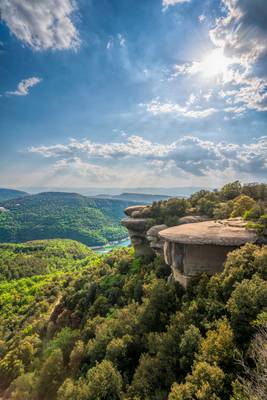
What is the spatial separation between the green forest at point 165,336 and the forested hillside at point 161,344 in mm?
45

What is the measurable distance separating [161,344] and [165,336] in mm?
478

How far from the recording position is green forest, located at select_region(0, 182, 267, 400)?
8.84 m

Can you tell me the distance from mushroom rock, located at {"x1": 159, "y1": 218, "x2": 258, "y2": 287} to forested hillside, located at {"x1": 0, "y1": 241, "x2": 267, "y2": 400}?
40.9 inches

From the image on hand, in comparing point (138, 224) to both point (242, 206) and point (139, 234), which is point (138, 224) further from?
point (242, 206)

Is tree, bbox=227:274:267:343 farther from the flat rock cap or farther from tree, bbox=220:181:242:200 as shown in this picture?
tree, bbox=220:181:242:200

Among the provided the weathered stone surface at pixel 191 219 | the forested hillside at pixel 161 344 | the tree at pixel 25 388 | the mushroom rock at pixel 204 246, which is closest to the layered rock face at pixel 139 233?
the forested hillside at pixel 161 344

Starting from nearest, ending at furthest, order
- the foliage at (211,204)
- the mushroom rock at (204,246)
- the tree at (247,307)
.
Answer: the tree at (247,307)
the mushroom rock at (204,246)
the foliage at (211,204)

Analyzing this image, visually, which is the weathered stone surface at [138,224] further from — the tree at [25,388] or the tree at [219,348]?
the tree at [219,348]

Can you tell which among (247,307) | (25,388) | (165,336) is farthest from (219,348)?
(25,388)

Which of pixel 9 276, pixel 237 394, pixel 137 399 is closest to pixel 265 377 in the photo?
pixel 237 394

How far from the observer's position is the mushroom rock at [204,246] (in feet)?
52.2

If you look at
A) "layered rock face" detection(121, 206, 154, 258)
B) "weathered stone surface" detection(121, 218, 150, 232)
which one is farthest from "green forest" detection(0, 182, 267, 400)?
"weathered stone surface" detection(121, 218, 150, 232)

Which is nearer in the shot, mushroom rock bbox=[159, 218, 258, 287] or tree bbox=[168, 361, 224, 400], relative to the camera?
tree bbox=[168, 361, 224, 400]

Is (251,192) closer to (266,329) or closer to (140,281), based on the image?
(140,281)
